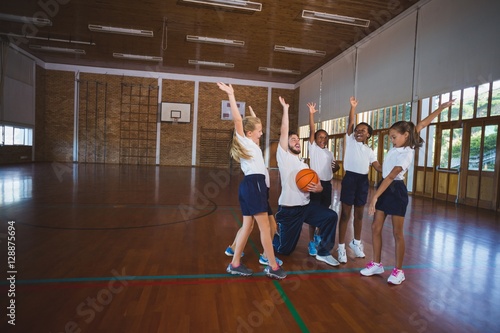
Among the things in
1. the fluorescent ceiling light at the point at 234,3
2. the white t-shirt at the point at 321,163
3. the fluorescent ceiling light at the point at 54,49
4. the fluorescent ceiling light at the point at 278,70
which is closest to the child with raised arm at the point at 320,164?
the white t-shirt at the point at 321,163

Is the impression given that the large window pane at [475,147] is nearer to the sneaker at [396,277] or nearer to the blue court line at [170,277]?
the blue court line at [170,277]

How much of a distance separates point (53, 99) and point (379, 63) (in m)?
17.7

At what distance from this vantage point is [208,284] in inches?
102

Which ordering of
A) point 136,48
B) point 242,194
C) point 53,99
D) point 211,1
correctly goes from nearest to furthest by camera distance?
point 242,194 → point 211,1 → point 136,48 → point 53,99

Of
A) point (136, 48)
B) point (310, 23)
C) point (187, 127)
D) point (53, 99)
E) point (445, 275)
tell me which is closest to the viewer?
point (445, 275)

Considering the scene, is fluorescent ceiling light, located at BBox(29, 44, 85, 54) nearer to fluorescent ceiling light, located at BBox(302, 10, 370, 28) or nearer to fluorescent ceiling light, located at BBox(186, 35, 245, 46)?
fluorescent ceiling light, located at BBox(186, 35, 245, 46)

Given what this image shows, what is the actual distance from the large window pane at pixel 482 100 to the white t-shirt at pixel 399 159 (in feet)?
21.0

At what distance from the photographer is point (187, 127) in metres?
19.1

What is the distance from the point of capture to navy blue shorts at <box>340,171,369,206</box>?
11.2 ft

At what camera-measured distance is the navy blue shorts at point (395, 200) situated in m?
2.75

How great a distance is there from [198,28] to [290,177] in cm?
1088

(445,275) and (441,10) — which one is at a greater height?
(441,10)

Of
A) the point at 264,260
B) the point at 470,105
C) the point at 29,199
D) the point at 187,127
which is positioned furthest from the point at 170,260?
the point at 187,127

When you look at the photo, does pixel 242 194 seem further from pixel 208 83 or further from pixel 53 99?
pixel 53 99
